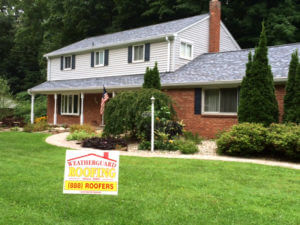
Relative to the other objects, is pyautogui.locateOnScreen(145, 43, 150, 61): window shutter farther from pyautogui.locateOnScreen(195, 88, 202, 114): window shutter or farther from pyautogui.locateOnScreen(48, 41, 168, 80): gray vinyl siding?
pyautogui.locateOnScreen(195, 88, 202, 114): window shutter

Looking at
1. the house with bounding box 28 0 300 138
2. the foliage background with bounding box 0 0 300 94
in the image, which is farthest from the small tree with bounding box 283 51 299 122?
the foliage background with bounding box 0 0 300 94

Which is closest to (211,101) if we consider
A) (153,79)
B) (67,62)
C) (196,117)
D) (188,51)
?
(196,117)

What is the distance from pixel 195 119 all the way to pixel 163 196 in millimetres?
9488

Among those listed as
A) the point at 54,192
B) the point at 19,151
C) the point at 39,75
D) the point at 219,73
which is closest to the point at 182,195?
the point at 54,192

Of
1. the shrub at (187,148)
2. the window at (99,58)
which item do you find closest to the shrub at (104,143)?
the shrub at (187,148)

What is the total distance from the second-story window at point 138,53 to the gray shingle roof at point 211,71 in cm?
108

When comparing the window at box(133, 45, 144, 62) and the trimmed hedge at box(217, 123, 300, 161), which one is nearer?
the trimmed hedge at box(217, 123, 300, 161)

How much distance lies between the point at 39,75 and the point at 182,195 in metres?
40.0

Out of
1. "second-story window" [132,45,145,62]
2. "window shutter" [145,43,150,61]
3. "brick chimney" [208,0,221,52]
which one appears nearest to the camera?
"window shutter" [145,43,150,61]

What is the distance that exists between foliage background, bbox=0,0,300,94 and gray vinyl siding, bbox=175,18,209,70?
6884 millimetres

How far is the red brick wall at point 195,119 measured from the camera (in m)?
13.7

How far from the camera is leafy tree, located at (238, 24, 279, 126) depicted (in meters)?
10.6

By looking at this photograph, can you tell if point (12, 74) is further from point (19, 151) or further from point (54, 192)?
point (54, 192)

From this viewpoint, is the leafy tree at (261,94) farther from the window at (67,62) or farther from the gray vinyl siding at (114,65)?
the window at (67,62)
